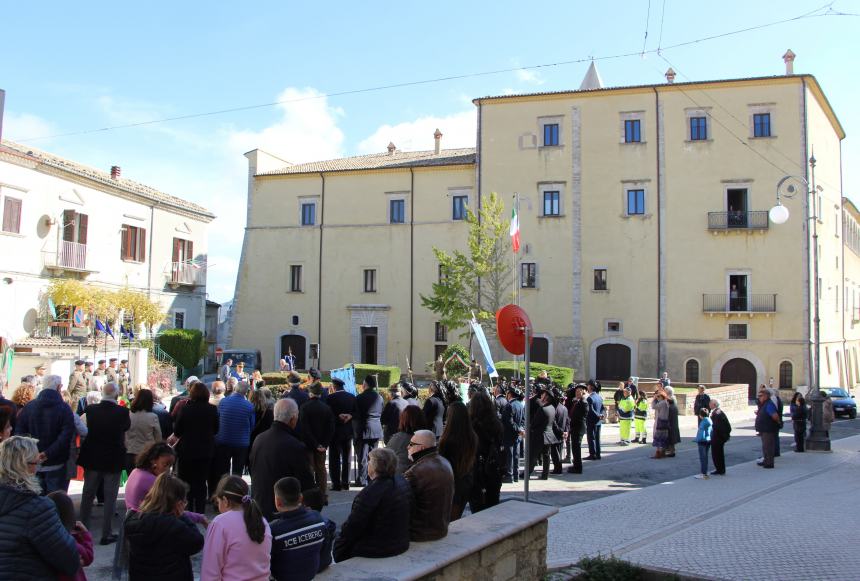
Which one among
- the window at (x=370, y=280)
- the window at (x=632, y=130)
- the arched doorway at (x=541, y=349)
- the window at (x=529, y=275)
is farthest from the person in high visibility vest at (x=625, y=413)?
the window at (x=370, y=280)

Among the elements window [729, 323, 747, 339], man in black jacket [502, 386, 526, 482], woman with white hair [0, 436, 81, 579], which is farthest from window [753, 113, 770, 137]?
woman with white hair [0, 436, 81, 579]

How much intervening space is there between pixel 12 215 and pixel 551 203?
→ 2525cm

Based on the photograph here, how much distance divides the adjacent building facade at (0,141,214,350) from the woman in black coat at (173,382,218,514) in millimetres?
22585

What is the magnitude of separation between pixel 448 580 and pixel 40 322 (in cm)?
2932

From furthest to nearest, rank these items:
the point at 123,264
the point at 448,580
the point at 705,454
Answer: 1. the point at 123,264
2. the point at 705,454
3. the point at 448,580

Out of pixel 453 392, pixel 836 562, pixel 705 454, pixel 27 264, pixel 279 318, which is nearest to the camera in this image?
pixel 836 562

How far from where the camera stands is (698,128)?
36375mm

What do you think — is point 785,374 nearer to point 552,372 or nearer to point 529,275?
point 552,372

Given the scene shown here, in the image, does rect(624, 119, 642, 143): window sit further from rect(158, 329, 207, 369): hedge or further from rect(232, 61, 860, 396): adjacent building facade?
rect(158, 329, 207, 369): hedge

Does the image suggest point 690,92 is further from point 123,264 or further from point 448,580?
point 448,580

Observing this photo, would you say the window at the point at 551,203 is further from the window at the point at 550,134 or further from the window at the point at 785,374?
the window at the point at 785,374

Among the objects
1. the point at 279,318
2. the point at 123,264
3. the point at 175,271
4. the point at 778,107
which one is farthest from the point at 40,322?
the point at 778,107

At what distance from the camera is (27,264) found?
1147 inches

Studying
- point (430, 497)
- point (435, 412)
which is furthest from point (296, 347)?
point (430, 497)
